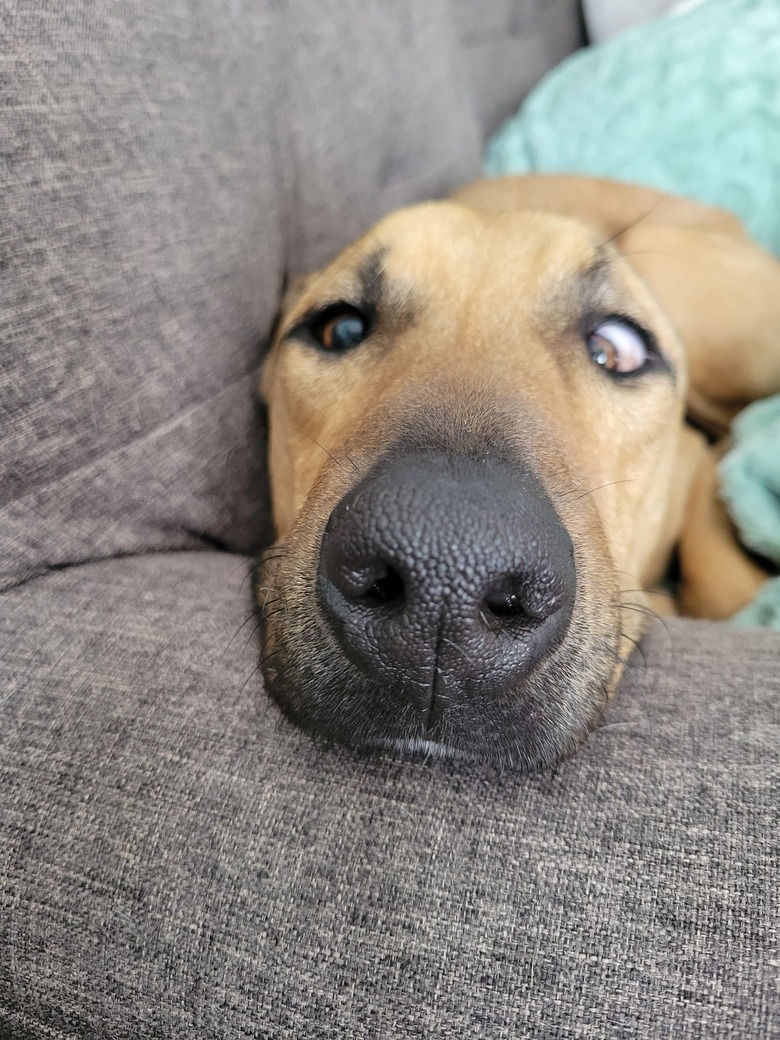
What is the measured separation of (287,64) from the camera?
1.73 m

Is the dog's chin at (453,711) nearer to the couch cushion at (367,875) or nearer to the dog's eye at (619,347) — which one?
the couch cushion at (367,875)

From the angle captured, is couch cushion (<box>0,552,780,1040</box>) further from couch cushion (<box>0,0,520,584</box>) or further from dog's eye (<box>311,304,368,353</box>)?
dog's eye (<box>311,304,368,353</box>)

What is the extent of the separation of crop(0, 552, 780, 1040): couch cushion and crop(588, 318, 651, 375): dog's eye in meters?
0.71

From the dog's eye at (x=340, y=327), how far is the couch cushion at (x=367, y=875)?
77 cm

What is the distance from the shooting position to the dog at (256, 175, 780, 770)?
0.77 m

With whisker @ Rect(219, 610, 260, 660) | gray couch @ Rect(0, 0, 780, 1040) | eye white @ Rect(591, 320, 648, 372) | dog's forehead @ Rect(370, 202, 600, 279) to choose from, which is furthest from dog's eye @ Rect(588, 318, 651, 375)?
whisker @ Rect(219, 610, 260, 660)

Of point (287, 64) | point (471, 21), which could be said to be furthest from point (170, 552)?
point (471, 21)

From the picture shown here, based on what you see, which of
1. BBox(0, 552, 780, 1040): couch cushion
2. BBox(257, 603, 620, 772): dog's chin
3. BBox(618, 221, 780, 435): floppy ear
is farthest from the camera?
BBox(618, 221, 780, 435): floppy ear

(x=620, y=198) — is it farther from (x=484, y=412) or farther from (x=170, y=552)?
(x=170, y=552)

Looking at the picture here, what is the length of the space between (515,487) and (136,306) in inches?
30.4

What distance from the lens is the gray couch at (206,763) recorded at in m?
0.71

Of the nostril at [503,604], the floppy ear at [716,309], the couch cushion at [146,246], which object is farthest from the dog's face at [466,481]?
the floppy ear at [716,309]

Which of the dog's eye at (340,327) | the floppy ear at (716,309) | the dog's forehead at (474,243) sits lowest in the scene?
the floppy ear at (716,309)

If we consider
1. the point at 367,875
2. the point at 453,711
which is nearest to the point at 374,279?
the point at 453,711
